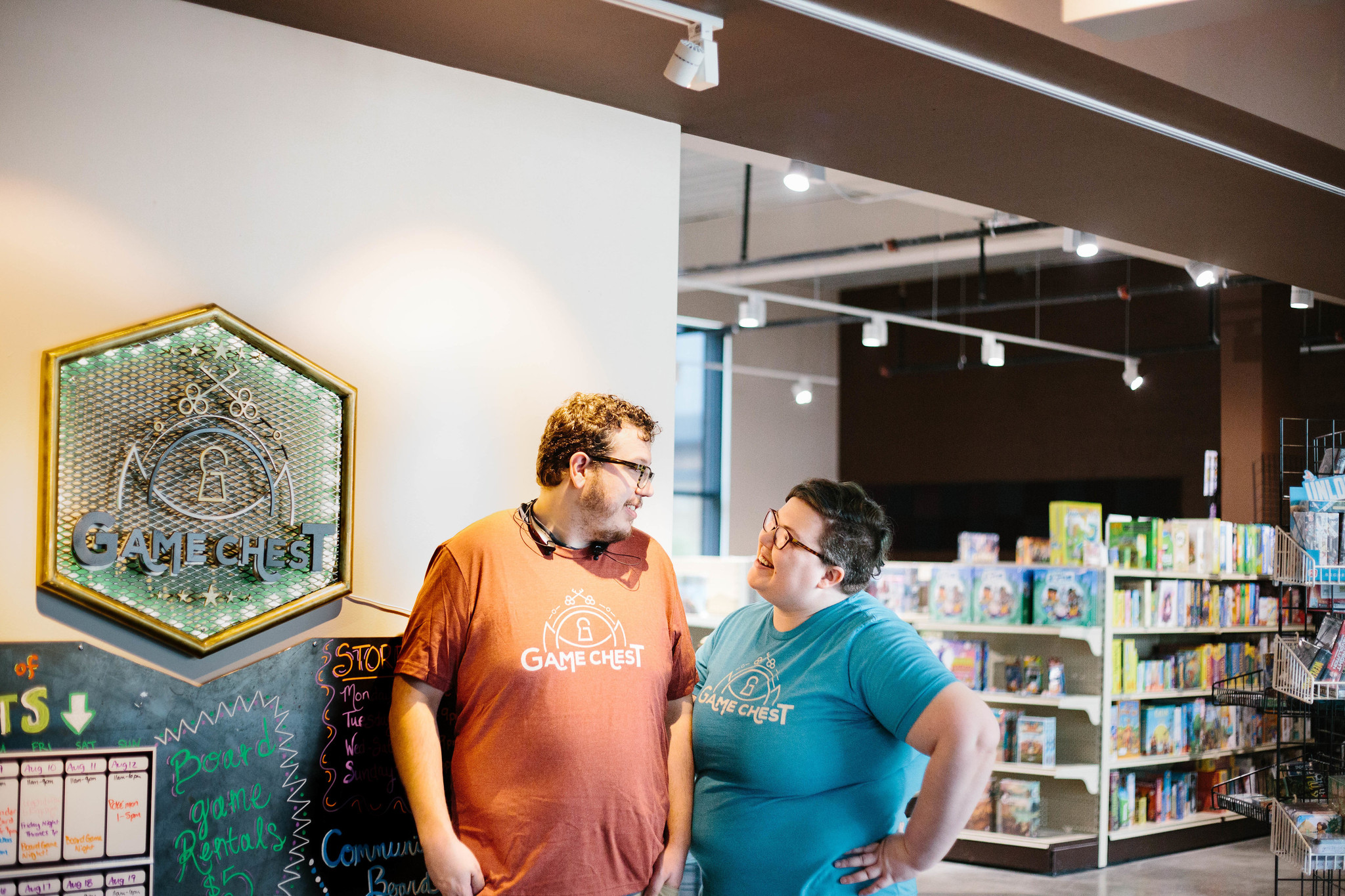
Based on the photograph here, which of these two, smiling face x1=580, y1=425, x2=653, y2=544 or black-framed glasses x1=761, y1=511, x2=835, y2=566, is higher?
smiling face x1=580, y1=425, x2=653, y2=544

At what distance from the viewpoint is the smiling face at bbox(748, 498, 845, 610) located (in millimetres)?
2732

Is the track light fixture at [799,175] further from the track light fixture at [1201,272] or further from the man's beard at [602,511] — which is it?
the man's beard at [602,511]

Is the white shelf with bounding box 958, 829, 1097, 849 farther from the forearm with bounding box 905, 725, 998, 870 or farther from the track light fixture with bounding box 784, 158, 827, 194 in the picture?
the forearm with bounding box 905, 725, 998, 870

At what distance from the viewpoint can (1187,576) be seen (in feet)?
25.1

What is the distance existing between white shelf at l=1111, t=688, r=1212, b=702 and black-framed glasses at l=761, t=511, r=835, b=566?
503 centimetres

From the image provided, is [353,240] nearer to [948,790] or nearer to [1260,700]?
[948,790]

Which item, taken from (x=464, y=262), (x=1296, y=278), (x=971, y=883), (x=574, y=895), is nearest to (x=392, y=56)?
(x=464, y=262)

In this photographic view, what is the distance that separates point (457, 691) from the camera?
2.58 m

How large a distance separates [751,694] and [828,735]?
208 millimetres

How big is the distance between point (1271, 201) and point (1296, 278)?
1.43 meters

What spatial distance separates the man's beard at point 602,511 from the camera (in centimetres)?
265

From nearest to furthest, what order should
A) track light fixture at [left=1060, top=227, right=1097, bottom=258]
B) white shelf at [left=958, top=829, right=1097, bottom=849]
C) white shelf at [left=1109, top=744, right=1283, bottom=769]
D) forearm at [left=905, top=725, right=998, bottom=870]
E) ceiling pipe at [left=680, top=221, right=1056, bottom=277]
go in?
1. forearm at [left=905, top=725, right=998, bottom=870]
2. track light fixture at [left=1060, top=227, right=1097, bottom=258]
3. white shelf at [left=958, top=829, right=1097, bottom=849]
4. white shelf at [left=1109, top=744, right=1283, bottom=769]
5. ceiling pipe at [left=680, top=221, right=1056, bottom=277]

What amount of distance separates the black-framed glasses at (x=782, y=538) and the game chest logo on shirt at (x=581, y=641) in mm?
398

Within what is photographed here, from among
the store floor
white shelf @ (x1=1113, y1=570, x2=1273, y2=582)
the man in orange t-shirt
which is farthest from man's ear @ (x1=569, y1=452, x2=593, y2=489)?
white shelf @ (x1=1113, y1=570, x2=1273, y2=582)
